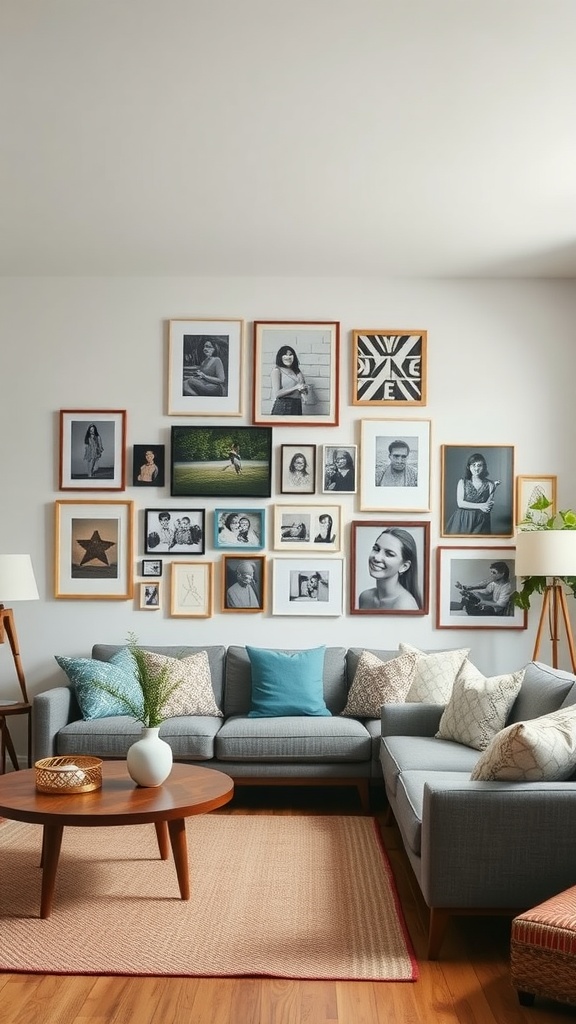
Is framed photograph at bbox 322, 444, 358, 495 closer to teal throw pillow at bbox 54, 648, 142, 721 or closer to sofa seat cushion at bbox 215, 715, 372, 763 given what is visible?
sofa seat cushion at bbox 215, 715, 372, 763

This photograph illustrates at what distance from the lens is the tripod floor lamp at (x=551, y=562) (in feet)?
17.5

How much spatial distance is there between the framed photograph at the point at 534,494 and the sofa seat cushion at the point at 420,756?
5.72ft

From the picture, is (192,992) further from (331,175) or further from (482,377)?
(482,377)

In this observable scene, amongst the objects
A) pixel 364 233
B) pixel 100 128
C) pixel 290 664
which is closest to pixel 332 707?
pixel 290 664

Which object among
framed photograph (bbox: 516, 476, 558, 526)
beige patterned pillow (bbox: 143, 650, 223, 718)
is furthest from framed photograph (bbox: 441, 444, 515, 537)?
beige patterned pillow (bbox: 143, 650, 223, 718)

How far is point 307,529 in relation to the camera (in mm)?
6047

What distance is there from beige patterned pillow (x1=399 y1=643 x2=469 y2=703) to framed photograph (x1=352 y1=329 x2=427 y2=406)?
64.0 inches

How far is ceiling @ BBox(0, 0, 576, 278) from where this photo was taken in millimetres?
3256

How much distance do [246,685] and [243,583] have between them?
2.13ft

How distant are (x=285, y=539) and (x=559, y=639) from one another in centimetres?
182

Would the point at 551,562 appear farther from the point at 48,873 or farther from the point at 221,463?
the point at 48,873

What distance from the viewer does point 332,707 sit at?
575cm

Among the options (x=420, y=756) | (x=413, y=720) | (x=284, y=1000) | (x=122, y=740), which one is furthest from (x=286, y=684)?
(x=284, y=1000)

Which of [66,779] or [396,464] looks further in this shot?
[396,464]
